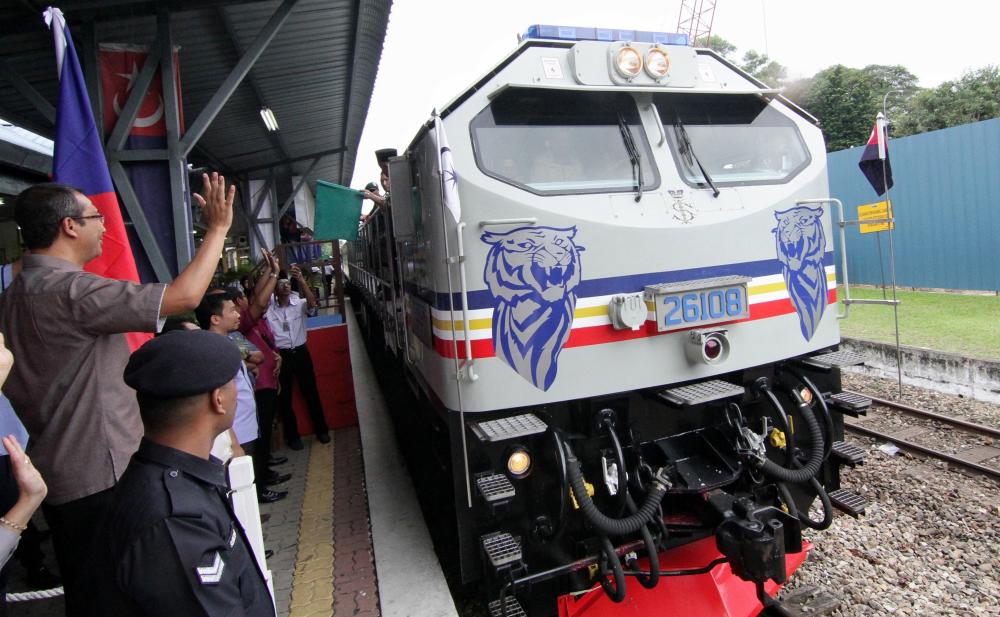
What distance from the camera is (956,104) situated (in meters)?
24.1

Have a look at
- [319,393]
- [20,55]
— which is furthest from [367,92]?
[319,393]

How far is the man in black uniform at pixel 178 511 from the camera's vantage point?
130 centimetres

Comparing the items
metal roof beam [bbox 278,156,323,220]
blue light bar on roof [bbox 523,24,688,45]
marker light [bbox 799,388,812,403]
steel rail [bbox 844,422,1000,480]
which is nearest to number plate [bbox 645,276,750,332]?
marker light [bbox 799,388,812,403]

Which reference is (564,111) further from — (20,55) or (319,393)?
(20,55)

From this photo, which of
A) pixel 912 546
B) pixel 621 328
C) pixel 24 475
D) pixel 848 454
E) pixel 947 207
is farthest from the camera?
pixel 947 207

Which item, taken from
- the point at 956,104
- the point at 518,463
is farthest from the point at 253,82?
the point at 956,104

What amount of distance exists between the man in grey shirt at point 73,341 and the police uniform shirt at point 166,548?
2.93 ft

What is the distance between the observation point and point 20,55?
6238 millimetres

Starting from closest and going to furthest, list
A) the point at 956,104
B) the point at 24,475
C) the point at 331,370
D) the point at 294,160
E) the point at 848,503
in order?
the point at 24,475
the point at 848,503
the point at 331,370
the point at 294,160
the point at 956,104

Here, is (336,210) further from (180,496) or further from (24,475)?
(180,496)

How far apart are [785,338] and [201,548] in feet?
10.3

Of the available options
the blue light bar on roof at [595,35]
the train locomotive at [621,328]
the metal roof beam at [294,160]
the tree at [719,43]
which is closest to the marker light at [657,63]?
the train locomotive at [621,328]

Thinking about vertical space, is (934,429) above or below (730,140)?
below

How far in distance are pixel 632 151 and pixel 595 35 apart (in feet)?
2.18
